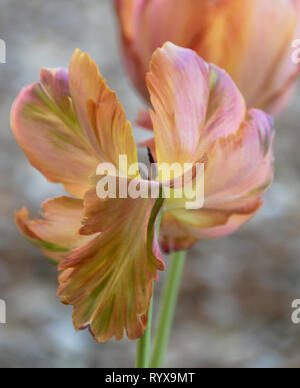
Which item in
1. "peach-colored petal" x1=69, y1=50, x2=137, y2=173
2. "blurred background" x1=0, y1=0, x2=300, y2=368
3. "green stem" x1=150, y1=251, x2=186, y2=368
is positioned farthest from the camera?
"blurred background" x1=0, y1=0, x2=300, y2=368

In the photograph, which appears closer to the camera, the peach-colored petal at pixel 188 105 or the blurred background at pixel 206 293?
the peach-colored petal at pixel 188 105

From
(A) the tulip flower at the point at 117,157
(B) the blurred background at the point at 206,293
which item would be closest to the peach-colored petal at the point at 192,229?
(A) the tulip flower at the point at 117,157

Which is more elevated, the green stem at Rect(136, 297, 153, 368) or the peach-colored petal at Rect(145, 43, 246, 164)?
the peach-colored petal at Rect(145, 43, 246, 164)

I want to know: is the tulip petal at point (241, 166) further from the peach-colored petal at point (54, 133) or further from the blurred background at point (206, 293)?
the blurred background at point (206, 293)

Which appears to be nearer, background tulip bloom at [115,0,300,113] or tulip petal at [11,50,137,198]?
tulip petal at [11,50,137,198]

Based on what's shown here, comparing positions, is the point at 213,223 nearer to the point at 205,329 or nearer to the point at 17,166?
the point at 205,329

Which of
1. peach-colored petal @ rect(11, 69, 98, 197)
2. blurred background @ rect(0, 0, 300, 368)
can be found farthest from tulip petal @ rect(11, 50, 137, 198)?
blurred background @ rect(0, 0, 300, 368)

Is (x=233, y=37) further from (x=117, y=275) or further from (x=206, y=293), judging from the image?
(x=206, y=293)

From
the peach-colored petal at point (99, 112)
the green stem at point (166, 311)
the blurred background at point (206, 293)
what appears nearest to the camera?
the peach-colored petal at point (99, 112)

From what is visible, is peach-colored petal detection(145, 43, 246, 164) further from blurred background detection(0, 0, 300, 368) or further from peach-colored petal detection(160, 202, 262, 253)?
blurred background detection(0, 0, 300, 368)
